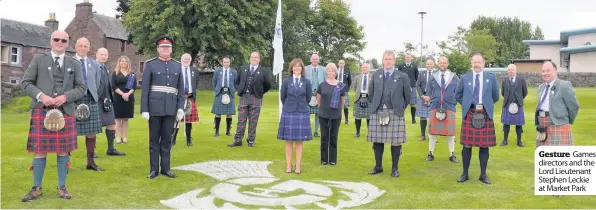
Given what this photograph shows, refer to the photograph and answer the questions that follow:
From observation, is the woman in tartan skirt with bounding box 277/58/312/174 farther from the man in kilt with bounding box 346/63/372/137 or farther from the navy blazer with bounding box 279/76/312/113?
the man in kilt with bounding box 346/63/372/137

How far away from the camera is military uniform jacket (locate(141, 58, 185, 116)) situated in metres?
7.57

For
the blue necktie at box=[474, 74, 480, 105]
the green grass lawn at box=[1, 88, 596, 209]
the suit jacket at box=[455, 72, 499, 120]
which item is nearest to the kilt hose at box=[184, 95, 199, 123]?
the green grass lawn at box=[1, 88, 596, 209]

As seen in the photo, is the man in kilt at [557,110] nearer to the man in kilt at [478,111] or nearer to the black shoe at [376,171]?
the man in kilt at [478,111]

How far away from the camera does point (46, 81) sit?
19.9 feet

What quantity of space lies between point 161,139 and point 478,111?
4762 millimetres

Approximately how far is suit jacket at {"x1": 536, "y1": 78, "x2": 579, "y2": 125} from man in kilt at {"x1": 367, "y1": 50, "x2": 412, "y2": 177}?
2040mm

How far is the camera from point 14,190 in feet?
21.9

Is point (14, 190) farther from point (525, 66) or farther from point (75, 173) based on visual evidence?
point (525, 66)

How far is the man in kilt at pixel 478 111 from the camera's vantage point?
748cm

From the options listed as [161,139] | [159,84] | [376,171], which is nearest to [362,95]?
[376,171]

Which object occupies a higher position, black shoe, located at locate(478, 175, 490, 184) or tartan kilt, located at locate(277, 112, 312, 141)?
tartan kilt, located at locate(277, 112, 312, 141)

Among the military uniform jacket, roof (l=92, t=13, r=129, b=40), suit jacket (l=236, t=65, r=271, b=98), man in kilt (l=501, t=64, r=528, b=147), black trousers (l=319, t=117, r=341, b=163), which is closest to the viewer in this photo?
the military uniform jacket

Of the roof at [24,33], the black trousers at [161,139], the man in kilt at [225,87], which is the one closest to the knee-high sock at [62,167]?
the black trousers at [161,139]

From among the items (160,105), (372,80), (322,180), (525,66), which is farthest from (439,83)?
(525,66)
